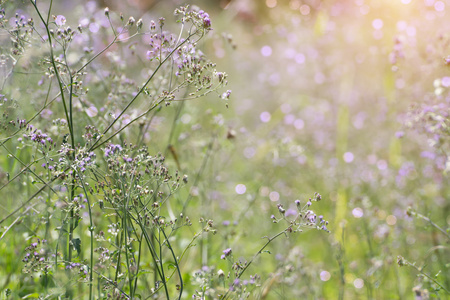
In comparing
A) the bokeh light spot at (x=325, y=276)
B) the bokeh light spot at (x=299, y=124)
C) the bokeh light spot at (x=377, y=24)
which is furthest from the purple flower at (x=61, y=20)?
the bokeh light spot at (x=377, y=24)

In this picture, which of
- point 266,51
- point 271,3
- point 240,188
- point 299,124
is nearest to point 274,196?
point 240,188

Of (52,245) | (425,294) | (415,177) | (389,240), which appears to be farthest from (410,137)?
(52,245)

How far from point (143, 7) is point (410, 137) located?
3.39 meters

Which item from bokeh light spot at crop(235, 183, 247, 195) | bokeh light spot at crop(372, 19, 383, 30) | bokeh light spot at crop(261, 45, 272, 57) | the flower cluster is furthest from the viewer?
bokeh light spot at crop(261, 45, 272, 57)

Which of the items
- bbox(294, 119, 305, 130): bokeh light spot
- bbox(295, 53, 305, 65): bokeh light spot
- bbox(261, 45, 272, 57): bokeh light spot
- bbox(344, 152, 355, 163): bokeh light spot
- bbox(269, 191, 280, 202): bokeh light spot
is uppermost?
bbox(261, 45, 272, 57): bokeh light spot

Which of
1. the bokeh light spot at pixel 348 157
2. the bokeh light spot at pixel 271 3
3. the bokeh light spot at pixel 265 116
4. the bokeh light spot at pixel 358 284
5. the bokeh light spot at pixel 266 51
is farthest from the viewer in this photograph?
the bokeh light spot at pixel 266 51

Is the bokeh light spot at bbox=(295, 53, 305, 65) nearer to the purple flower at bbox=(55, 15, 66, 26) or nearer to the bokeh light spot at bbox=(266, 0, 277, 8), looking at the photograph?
the bokeh light spot at bbox=(266, 0, 277, 8)

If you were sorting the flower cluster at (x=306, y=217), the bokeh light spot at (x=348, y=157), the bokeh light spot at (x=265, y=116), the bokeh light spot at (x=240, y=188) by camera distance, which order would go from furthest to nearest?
the bokeh light spot at (x=265, y=116) < the bokeh light spot at (x=348, y=157) < the bokeh light spot at (x=240, y=188) < the flower cluster at (x=306, y=217)

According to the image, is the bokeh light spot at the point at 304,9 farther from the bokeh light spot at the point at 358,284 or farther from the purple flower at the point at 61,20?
the purple flower at the point at 61,20

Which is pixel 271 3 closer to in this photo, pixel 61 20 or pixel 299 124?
pixel 299 124

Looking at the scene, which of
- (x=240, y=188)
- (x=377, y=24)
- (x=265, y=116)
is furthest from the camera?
(x=265, y=116)

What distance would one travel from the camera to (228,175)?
5.82 metres

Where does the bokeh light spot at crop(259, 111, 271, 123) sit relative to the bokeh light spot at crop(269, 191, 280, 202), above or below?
above

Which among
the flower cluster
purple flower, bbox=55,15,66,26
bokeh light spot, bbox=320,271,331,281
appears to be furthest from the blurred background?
purple flower, bbox=55,15,66,26
